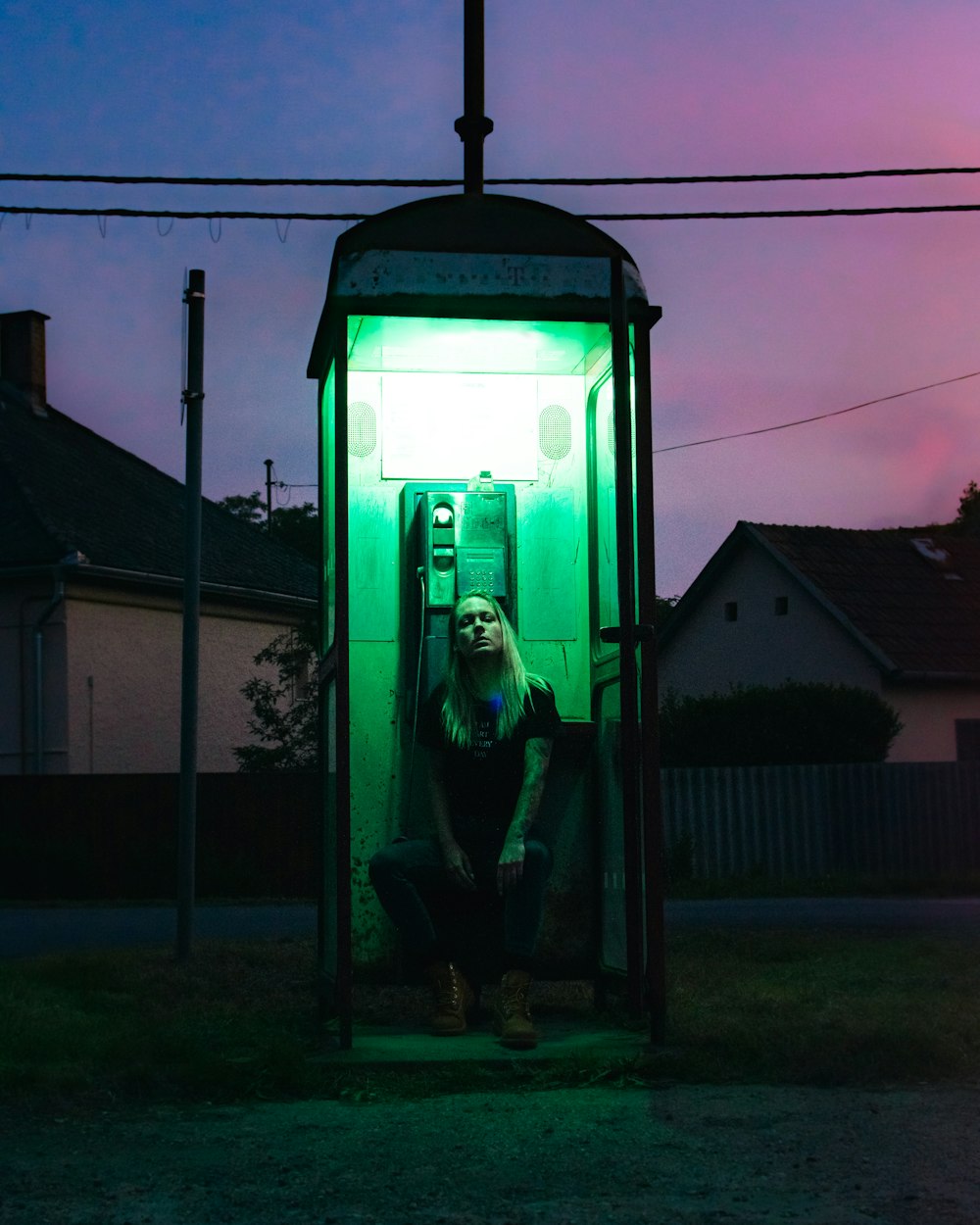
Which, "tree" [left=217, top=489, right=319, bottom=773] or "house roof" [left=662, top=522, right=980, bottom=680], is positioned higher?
"house roof" [left=662, top=522, right=980, bottom=680]

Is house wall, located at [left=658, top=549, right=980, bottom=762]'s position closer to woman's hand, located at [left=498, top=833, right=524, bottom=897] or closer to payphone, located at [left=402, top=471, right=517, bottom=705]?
payphone, located at [left=402, top=471, right=517, bottom=705]

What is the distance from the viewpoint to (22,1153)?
4707mm

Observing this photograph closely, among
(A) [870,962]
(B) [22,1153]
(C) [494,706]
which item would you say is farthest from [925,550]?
(B) [22,1153]

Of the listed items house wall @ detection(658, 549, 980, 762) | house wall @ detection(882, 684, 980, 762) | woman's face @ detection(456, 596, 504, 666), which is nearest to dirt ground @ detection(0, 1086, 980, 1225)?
woman's face @ detection(456, 596, 504, 666)

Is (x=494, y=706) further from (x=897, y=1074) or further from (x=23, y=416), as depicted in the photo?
(x=23, y=416)

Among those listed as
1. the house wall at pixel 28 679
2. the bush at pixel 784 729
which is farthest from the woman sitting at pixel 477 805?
the house wall at pixel 28 679

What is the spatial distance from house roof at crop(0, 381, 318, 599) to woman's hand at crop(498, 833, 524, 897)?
1667 centimetres

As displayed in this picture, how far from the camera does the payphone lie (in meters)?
7.60

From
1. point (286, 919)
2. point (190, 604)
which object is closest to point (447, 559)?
point (190, 604)

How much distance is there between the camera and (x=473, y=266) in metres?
6.77

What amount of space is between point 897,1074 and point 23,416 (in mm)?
24652

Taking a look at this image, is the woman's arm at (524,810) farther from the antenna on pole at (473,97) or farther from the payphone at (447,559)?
the antenna on pole at (473,97)

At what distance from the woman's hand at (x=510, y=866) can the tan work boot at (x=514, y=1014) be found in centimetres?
34

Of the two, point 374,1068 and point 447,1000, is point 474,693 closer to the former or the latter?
point 447,1000
